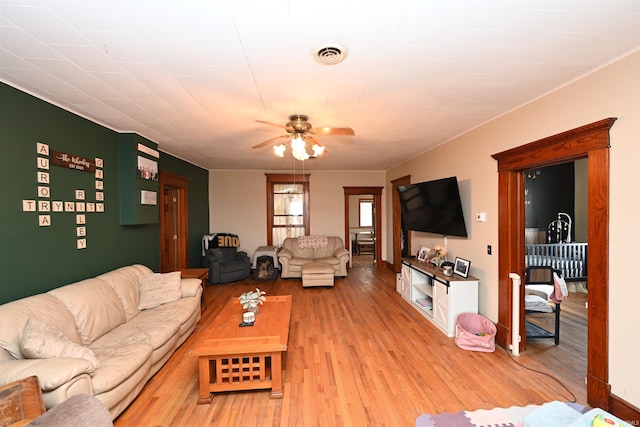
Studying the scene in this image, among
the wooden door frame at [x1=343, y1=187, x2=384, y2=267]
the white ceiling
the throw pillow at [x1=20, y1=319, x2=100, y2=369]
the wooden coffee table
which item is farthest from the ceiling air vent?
the wooden door frame at [x1=343, y1=187, x2=384, y2=267]

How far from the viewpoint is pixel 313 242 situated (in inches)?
259

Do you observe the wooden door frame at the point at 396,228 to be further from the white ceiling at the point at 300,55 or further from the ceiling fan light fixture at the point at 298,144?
the ceiling fan light fixture at the point at 298,144

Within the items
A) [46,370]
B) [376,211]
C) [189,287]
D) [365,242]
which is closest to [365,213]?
[365,242]

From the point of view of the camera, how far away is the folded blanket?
21.5 ft

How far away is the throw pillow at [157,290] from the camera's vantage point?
10.9 ft

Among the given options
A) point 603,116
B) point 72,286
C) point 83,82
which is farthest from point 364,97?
point 72,286

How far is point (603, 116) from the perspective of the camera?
A: 2.04m

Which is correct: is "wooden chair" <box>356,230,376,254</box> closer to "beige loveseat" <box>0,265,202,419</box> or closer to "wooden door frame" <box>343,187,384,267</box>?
"wooden door frame" <box>343,187,384,267</box>

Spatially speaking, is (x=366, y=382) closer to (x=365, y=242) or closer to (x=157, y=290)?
(x=157, y=290)

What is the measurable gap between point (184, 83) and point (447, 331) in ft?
12.4

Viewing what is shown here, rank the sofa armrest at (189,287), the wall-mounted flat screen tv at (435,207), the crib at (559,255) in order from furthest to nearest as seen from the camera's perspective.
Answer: the crib at (559,255)
the wall-mounted flat screen tv at (435,207)
the sofa armrest at (189,287)

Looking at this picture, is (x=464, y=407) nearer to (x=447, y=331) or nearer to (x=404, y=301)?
(x=447, y=331)

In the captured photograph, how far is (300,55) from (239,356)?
2.31 meters

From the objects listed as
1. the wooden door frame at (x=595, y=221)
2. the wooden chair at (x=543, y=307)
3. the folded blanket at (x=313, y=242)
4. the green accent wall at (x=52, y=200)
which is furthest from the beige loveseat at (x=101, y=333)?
the wooden chair at (x=543, y=307)
